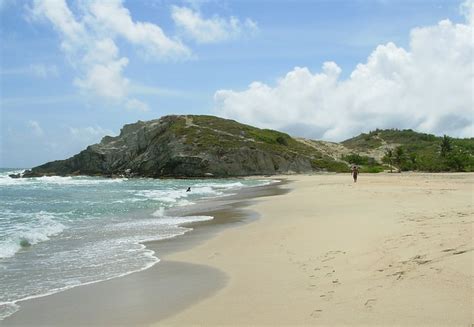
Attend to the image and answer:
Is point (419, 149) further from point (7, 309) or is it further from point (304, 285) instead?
point (7, 309)

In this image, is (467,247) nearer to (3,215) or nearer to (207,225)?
(207,225)

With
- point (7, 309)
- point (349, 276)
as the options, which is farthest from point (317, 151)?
point (7, 309)

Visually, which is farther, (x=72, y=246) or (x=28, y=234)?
(x=28, y=234)

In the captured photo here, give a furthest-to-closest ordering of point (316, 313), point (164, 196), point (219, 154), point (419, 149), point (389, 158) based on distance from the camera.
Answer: point (419, 149) → point (219, 154) → point (389, 158) → point (164, 196) → point (316, 313)

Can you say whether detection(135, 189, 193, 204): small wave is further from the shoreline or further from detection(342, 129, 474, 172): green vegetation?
detection(342, 129, 474, 172): green vegetation

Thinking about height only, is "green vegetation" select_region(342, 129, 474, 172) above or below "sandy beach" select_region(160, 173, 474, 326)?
above

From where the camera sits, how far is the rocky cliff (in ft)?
285

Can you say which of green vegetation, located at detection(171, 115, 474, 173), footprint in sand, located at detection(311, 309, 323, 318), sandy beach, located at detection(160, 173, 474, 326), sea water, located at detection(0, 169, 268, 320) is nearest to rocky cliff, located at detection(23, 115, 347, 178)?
green vegetation, located at detection(171, 115, 474, 173)

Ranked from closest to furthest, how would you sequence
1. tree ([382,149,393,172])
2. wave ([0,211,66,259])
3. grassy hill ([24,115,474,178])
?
wave ([0,211,66,259])
tree ([382,149,393,172])
grassy hill ([24,115,474,178])

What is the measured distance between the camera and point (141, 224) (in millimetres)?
A: 18469

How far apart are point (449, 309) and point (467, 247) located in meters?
2.56

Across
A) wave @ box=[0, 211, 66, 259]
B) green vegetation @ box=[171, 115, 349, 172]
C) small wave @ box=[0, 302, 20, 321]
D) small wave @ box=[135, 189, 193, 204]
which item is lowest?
small wave @ box=[0, 302, 20, 321]

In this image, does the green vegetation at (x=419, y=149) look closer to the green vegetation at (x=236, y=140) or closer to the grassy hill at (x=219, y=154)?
the grassy hill at (x=219, y=154)

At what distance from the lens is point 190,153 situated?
87.5 metres
